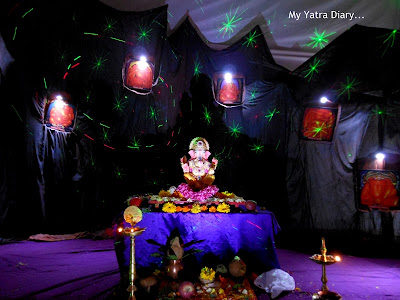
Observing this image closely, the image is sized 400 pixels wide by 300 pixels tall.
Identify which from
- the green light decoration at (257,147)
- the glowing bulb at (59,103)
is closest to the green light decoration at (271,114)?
the green light decoration at (257,147)

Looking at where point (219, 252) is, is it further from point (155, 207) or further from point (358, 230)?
point (358, 230)

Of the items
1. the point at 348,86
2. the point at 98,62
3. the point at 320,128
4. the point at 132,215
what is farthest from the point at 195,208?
the point at 348,86

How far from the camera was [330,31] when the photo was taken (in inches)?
235

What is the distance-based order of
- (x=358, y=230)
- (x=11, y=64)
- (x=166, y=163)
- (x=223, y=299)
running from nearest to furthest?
(x=223, y=299) → (x=11, y=64) → (x=358, y=230) → (x=166, y=163)

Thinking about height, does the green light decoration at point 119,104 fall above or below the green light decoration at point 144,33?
below

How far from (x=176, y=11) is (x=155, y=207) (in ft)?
15.3

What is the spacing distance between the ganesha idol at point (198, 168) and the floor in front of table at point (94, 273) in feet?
6.30

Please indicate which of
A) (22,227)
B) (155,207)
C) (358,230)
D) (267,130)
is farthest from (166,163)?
(358,230)

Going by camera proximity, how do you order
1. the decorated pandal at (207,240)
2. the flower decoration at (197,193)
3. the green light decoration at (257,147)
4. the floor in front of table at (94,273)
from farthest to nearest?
the green light decoration at (257,147) < the flower decoration at (197,193) < the decorated pandal at (207,240) < the floor in front of table at (94,273)

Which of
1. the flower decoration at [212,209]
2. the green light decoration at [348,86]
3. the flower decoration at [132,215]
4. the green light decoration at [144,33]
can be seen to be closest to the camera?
the flower decoration at [132,215]

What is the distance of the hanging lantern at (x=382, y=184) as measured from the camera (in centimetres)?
574

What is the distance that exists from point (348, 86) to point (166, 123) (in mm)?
4308

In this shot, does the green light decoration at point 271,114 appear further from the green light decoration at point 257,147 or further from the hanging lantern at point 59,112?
the hanging lantern at point 59,112

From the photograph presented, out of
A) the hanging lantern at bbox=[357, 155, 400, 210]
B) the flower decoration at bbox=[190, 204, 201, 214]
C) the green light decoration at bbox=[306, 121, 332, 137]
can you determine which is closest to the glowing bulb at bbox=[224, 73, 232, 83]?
the green light decoration at bbox=[306, 121, 332, 137]
